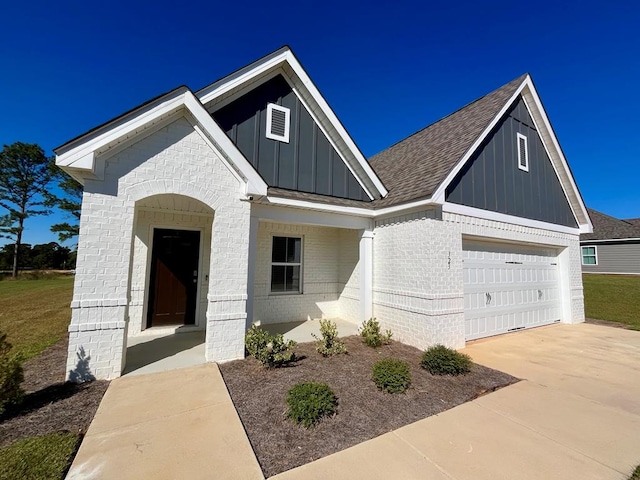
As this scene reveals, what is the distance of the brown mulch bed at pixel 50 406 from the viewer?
3.15 meters

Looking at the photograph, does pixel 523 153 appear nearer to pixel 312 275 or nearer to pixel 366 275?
pixel 366 275

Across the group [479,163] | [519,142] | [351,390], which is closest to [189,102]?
[351,390]

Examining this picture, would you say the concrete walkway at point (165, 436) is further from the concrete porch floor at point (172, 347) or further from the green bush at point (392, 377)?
the green bush at point (392, 377)

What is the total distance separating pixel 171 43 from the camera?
350 inches

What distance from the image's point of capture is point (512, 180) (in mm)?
8352

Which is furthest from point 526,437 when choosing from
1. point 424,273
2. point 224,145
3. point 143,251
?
point 143,251

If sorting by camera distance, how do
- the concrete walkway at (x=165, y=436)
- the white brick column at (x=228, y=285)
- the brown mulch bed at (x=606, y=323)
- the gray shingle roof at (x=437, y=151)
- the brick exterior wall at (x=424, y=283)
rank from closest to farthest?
1. the concrete walkway at (x=165, y=436)
2. the white brick column at (x=228, y=285)
3. the brick exterior wall at (x=424, y=283)
4. the gray shingle roof at (x=437, y=151)
5. the brown mulch bed at (x=606, y=323)

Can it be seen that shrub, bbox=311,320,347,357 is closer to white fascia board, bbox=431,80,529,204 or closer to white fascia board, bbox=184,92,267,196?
white fascia board, bbox=184,92,267,196

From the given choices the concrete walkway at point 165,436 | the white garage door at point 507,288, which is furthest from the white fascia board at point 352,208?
the concrete walkway at point 165,436

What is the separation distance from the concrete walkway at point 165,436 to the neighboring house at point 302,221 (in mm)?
943

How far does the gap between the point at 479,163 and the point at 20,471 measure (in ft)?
31.6

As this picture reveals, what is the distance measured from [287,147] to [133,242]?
413 cm

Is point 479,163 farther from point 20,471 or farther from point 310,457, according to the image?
point 20,471

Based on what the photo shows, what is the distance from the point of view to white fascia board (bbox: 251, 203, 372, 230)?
6.43 m
